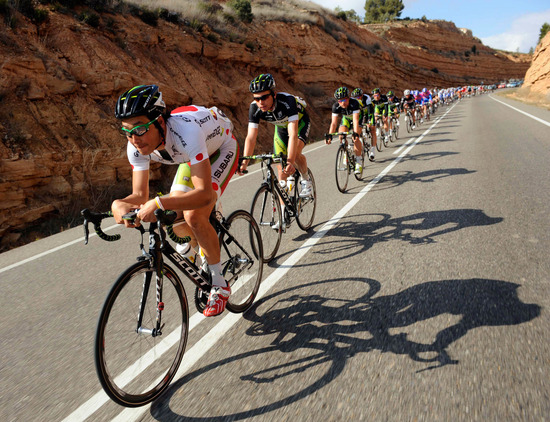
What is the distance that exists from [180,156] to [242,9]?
29539 millimetres

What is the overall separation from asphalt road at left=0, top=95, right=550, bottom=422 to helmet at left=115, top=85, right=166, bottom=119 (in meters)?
1.82

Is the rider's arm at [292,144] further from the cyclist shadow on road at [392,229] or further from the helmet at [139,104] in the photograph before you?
the helmet at [139,104]

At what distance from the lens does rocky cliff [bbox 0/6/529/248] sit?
10.2m

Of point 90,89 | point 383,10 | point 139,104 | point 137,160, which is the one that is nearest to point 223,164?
point 137,160

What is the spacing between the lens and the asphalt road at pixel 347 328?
7.77ft

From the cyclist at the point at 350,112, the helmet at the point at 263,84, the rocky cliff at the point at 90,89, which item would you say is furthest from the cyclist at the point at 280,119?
the rocky cliff at the point at 90,89

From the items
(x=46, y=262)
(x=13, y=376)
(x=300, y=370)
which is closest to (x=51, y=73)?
(x=46, y=262)

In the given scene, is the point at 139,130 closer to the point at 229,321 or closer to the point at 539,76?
the point at 229,321

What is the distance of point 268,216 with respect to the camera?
16.1 feet

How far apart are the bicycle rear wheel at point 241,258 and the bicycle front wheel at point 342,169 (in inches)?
156

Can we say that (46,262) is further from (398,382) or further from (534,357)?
(534,357)

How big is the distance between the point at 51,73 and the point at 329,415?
1396 cm

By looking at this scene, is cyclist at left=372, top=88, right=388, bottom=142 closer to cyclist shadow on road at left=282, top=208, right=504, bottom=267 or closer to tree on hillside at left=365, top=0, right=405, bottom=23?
cyclist shadow on road at left=282, top=208, right=504, bottom=267

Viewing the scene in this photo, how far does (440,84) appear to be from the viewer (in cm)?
7231
